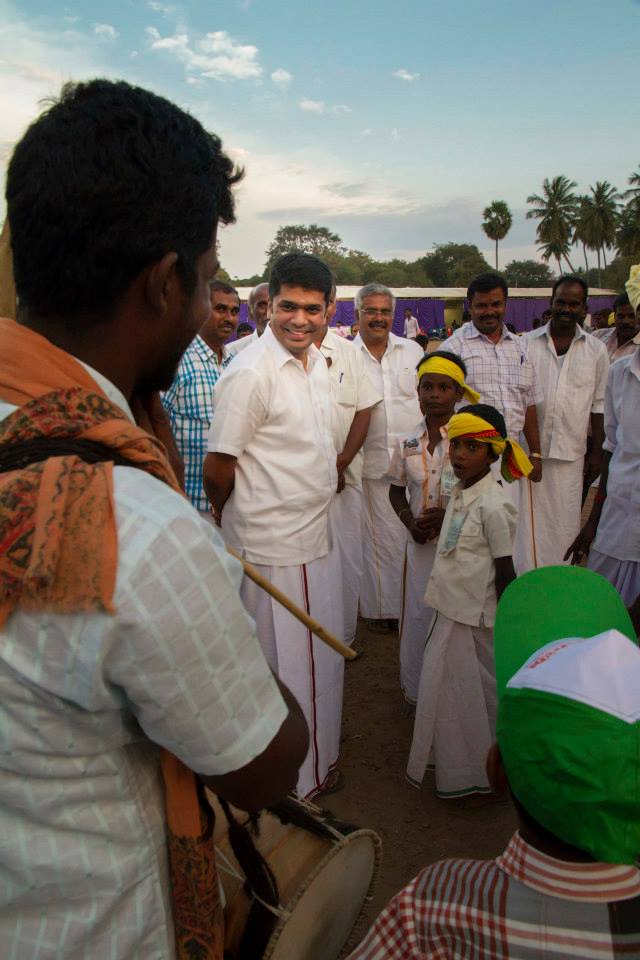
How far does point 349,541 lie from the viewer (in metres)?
5.09

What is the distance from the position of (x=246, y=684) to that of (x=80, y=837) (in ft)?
0.99

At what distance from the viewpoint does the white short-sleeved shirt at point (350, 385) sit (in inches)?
186

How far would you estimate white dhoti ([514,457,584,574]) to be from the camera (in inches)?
207

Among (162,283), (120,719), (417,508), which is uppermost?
(162,283)

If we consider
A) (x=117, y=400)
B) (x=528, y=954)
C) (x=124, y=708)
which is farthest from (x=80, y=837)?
(x=528, y=954)

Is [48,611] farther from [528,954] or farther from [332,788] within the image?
[332,788]

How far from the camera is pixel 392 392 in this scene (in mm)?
5434

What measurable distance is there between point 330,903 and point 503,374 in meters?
3.97

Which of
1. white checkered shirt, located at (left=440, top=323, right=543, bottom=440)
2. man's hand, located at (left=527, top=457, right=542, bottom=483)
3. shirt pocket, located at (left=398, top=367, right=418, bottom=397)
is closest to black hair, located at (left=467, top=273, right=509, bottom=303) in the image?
white checkered shirt, located at (left=440, top=323, right=543, bottom=440)

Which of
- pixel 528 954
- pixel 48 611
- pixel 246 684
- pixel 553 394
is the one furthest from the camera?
pixel 553 394

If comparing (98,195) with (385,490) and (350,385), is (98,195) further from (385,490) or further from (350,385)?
(385,490)

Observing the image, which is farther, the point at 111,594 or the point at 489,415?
the point at 489,415

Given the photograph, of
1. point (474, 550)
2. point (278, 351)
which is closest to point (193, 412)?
point (278, 351)

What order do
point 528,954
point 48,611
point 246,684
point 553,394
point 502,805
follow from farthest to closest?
point 553,394
point 502,805
point 528,954
point 246,684
point 48,611
